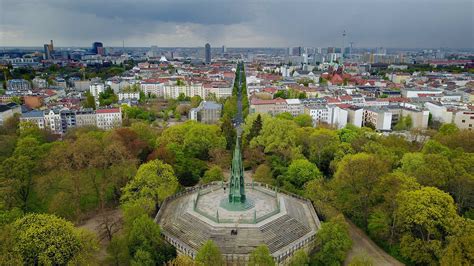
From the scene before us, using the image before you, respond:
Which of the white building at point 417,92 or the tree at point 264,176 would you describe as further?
the white building at point 417,92

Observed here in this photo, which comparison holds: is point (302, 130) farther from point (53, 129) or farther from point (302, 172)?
point (53, 129)

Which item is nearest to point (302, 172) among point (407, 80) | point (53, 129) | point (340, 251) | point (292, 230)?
point (292, 230)

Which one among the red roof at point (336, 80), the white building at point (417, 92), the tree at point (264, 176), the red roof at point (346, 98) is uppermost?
the red roof at point (336, 80)

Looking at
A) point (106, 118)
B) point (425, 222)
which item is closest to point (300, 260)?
point (425, 222)

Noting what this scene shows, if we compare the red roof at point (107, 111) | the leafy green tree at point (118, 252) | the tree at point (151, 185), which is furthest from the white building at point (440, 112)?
the leafy green tree at point (118, 252)

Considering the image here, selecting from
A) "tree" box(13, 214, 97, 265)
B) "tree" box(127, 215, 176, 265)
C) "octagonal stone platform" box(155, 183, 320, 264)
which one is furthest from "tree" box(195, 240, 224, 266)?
"tree" box(13, 214, 97, 265)

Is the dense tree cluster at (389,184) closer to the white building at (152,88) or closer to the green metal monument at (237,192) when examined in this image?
the green metal monument at (237,192)
